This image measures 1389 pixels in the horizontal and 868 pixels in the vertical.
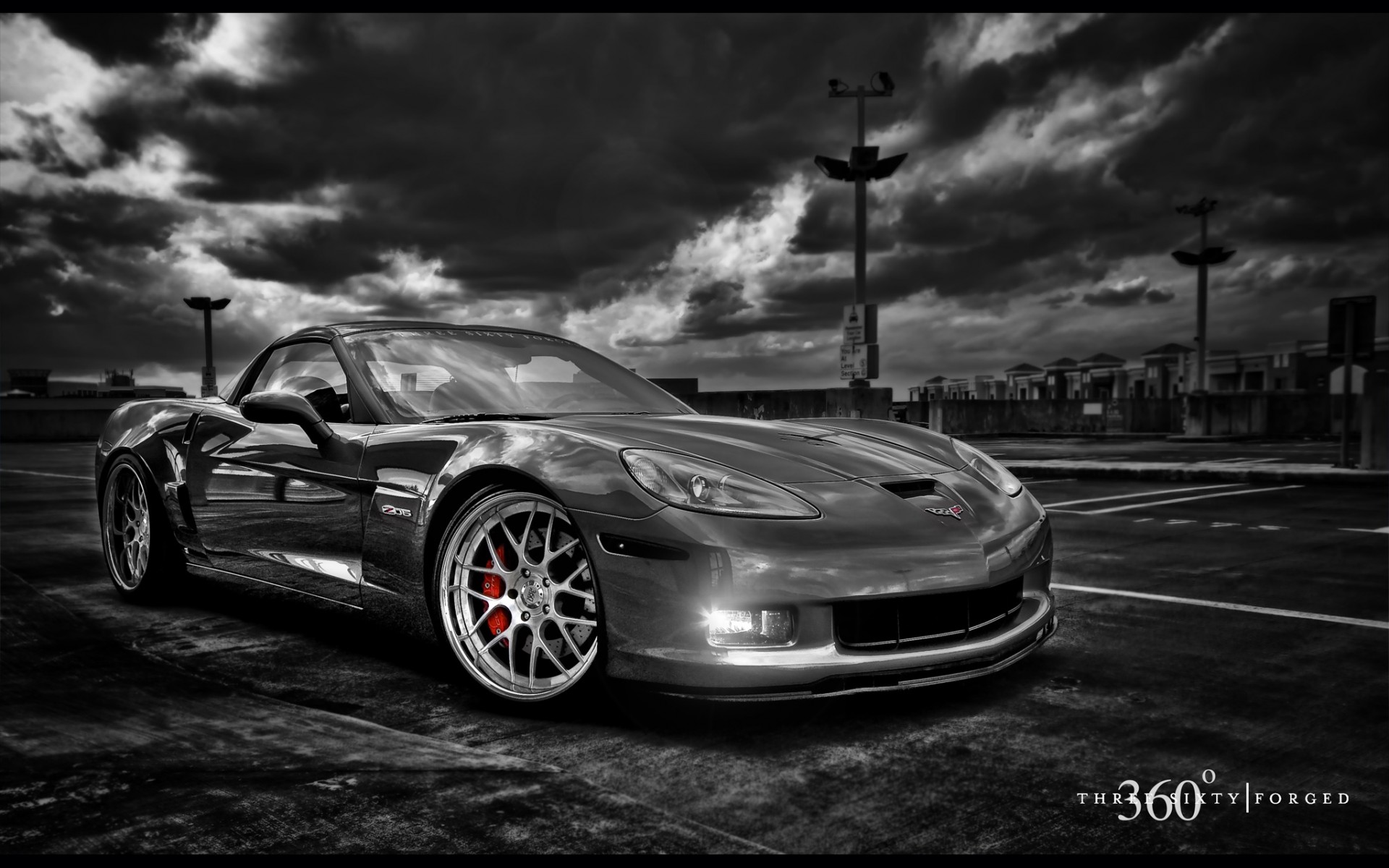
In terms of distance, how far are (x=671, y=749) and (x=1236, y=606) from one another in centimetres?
318

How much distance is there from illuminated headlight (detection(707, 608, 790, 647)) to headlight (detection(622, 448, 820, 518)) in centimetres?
26

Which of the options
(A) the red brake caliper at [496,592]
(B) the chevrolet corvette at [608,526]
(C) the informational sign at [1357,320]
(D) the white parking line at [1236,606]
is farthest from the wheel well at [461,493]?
(C) the informational sign at [1357,320]

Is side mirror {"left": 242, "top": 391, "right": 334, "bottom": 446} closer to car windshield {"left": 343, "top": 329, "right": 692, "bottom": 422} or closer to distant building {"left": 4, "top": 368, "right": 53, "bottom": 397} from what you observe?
car windshield {"left": 343, "top": 329, "right": 692, "bottom": 422}

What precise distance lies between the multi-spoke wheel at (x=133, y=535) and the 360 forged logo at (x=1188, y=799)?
397 cm

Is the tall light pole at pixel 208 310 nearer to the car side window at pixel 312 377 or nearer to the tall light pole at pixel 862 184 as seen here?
the tall light pole at pixel 862 184

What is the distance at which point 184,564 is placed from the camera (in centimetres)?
444

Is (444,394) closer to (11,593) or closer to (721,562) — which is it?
(721,562)

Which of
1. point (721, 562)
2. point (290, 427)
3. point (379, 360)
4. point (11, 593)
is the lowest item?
point (11, 593)

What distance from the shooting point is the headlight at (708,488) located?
266 centimetres

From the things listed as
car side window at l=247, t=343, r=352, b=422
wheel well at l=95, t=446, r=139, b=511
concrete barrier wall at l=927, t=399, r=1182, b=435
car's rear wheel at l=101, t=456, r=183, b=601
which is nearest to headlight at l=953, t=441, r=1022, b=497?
car side window at l=247, t=343, r=352, b=422

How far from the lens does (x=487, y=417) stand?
3408mm

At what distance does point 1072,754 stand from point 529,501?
1.61m

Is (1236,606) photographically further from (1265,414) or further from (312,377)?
(1265,414)

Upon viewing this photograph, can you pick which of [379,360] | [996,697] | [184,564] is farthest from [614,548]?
[184,564]
